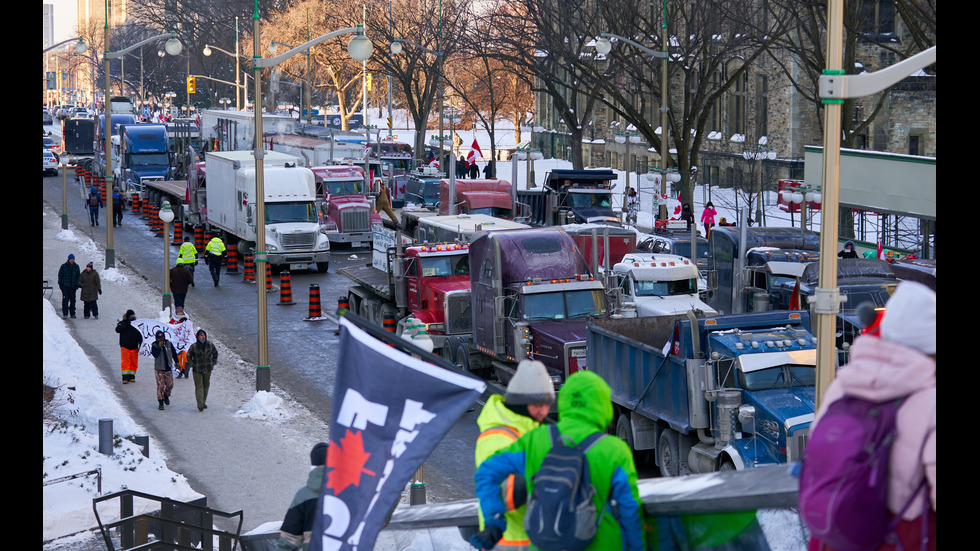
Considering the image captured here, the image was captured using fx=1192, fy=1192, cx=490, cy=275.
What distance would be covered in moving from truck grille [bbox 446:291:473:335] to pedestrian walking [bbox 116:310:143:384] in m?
5.57

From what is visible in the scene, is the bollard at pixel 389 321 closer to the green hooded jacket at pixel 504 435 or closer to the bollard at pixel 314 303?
the bollard at pixel 314 303

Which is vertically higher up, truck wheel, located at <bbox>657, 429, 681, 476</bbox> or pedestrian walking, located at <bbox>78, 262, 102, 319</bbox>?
pedestrian walking, located at <bbox>78, 262, 102, 319</bbox>

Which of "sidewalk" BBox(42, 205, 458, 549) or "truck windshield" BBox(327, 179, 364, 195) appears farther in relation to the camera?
"truck windshield" BBox(327, 179, 364, 195)

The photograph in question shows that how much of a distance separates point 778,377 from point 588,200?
91.2ft

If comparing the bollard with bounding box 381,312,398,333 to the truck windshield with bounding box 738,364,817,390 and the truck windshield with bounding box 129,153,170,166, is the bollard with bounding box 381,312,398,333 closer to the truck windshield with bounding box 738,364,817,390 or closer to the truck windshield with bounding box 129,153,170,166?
the truck windshield with bounding box 738,364,817,390

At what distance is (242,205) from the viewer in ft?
123

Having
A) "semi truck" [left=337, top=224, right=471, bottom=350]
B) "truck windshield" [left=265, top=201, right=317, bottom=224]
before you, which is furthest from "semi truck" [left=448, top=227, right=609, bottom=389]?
"truck windshield" [left=265, top=201, right=317, bottom=224]

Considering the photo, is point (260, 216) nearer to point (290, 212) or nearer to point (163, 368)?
point (163, 368)

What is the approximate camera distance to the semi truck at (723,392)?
1392 centimetres

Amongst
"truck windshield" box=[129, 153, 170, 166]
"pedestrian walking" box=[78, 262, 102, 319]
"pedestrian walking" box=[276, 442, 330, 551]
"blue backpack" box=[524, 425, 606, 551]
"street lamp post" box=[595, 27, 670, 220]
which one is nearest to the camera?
"blue backpack" box=[524, 425, 606, 551]

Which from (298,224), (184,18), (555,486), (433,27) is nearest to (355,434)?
(555,486)

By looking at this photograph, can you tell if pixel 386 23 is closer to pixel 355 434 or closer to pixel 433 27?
pixel 433 27

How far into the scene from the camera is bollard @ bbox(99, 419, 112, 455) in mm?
Result: 14875

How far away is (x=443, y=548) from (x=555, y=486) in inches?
74.1
